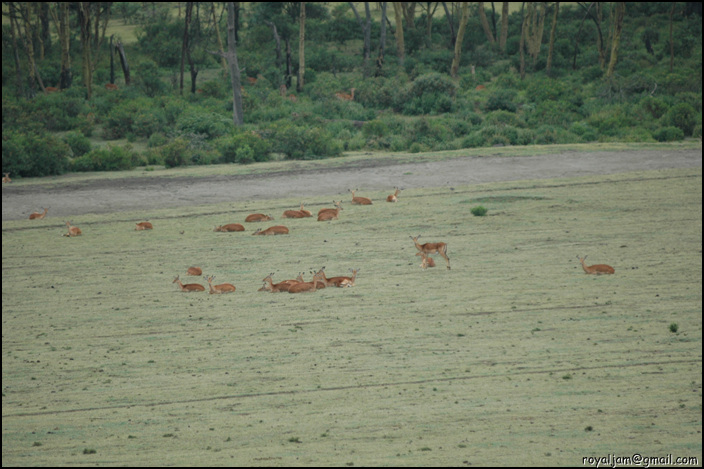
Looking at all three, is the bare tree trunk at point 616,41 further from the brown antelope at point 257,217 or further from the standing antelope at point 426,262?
the standing antelope at point 426,262

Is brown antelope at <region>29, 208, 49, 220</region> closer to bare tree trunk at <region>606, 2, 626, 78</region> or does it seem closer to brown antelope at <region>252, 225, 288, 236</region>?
brown antelope at <region>252, 225, 288, 236</region>

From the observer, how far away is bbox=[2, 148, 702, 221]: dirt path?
17.2 metres

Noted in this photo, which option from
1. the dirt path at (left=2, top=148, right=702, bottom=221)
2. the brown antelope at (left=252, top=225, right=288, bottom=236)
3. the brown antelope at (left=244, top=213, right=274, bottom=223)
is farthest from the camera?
the dirt path at (left=2, top=148, right=702, bottom=221)

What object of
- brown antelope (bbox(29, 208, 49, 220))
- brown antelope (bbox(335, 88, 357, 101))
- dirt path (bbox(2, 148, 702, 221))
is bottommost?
brown antelope (bbox(29, 208, 49, 220))

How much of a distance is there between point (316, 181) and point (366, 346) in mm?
10695

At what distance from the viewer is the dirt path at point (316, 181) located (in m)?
17.2

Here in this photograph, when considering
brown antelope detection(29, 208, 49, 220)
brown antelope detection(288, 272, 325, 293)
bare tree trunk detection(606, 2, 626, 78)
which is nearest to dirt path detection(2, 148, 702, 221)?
brown antelope detection(29, 208, 49, 220)

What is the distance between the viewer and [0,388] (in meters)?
7.57

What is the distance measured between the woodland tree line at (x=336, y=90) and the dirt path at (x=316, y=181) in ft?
8.61

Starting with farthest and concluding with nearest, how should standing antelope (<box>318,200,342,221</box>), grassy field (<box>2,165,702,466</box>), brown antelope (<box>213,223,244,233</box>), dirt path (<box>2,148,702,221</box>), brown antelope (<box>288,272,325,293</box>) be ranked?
dirt path (<box>2,148,702,221</box>), standing antelope (<box>318,200,342,221</box>), brown antelope (<box>213,223,244,233</box>), brown antelope (<box>288,272,325,293</box>), grassy field (<box>2,165,702,466</box>)

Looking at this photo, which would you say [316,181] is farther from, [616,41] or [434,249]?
[616,41]

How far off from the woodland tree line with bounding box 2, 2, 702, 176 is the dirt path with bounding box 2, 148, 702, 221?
8.61 ft

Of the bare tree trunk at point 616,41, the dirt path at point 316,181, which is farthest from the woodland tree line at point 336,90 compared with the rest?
the dirt path at point 316,181

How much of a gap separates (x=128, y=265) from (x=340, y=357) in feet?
17.4
